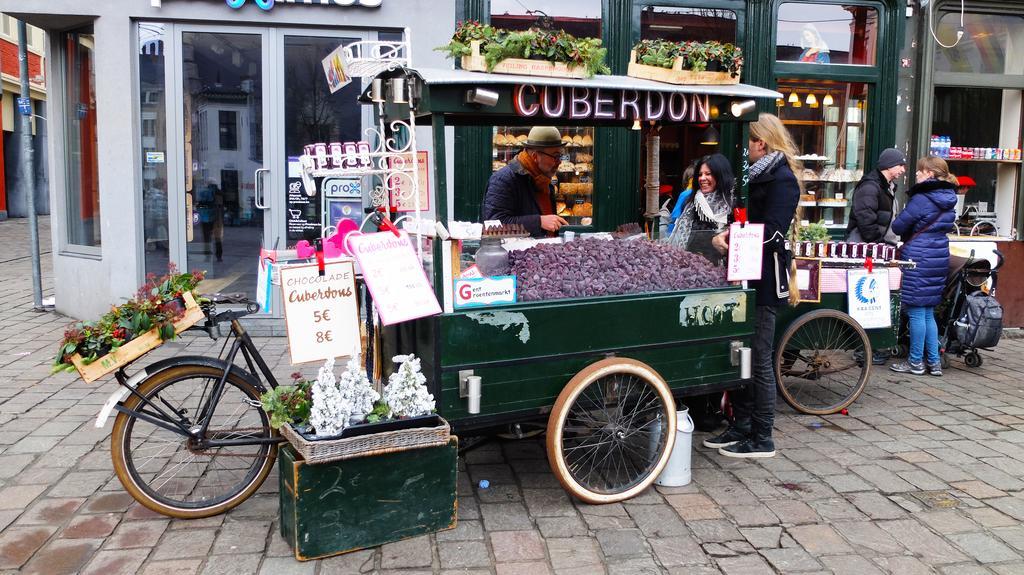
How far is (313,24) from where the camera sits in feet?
25.7

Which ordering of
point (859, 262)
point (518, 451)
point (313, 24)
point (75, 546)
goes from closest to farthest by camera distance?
point (75, 546)
point (518, 451)
point (859, 262)
point (313, 24)

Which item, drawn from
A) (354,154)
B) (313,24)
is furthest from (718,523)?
(313,24)

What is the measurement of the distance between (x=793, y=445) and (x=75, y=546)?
3932 millimetres

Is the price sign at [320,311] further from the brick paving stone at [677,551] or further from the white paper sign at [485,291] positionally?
the brick paving stone at [677,551]

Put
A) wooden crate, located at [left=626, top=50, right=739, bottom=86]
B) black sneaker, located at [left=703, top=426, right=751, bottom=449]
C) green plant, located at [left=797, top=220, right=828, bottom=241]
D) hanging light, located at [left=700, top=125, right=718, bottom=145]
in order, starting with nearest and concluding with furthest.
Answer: wooden crate, located at [left=626, top=50, right=739, bottom=86] → black sneaker, located at [left=703, top=426, right=751, bottom=449] → green plant, located at [left=797, top=220, right=828, bottom=241] → hanging light, located at [left=700, top=125, right=718, bottom=145]

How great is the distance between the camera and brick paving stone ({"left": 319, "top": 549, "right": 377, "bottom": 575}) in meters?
3.58

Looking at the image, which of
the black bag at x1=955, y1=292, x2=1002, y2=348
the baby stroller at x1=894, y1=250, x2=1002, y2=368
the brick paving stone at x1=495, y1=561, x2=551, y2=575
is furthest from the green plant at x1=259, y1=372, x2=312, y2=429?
the black bag at x1=955, y1=292, x2=1002, y2=348

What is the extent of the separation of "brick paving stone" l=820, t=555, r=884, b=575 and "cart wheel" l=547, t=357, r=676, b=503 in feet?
3.17

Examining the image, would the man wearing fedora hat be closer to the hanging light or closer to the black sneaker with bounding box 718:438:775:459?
the hanging light

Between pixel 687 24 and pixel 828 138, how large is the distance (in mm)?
2084

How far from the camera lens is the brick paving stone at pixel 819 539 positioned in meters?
3.83

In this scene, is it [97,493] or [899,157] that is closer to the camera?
[97,493]

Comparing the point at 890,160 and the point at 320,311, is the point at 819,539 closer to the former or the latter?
the point at 320,311

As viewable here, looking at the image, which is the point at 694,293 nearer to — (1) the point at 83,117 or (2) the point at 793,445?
(2) the point at 793,445
